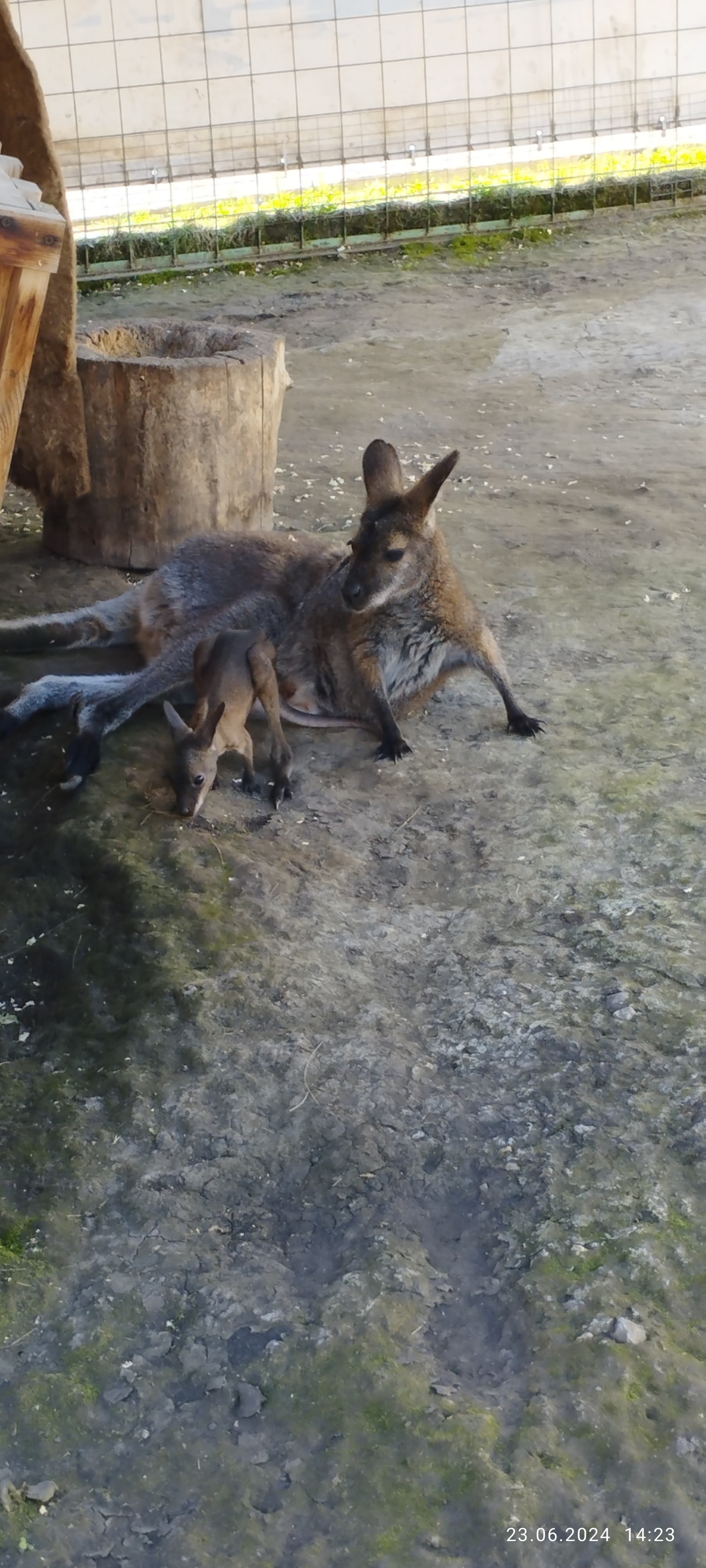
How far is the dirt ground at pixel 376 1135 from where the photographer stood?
2139 millimetres

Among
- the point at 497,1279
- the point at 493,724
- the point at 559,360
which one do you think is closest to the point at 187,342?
the point at 493,724

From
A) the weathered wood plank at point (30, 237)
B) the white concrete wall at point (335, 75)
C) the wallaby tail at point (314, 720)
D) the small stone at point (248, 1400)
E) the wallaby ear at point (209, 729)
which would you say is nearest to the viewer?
the small stone at point (248, 1400)

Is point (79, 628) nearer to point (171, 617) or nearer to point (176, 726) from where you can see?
point (171, 617)

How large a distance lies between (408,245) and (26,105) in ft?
21.2

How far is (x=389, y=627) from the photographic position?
4.56m

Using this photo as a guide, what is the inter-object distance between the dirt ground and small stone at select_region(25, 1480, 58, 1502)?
11 mm

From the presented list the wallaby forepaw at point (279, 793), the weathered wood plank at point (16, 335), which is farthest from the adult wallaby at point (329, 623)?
the weathered wood plank at point (16, 335)

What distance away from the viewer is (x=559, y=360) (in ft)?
26.2

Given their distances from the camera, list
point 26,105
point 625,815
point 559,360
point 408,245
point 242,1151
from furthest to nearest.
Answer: point 408,245 → point 559,360 → point 26,105 → point 625,815 → point 242,1151

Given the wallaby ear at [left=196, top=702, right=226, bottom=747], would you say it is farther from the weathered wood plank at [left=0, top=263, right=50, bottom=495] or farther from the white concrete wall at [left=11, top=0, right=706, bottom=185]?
the white concrete wall at [left=11, top=0, right=706, bottom=185]

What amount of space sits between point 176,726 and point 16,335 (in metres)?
1.25

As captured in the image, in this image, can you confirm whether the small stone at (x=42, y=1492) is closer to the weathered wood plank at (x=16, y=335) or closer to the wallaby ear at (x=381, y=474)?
the weathered wood plank at (x=16, y=335)

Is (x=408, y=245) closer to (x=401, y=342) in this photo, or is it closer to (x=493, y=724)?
(x=401, y=342)

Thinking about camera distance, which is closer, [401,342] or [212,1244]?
[212,1244]
